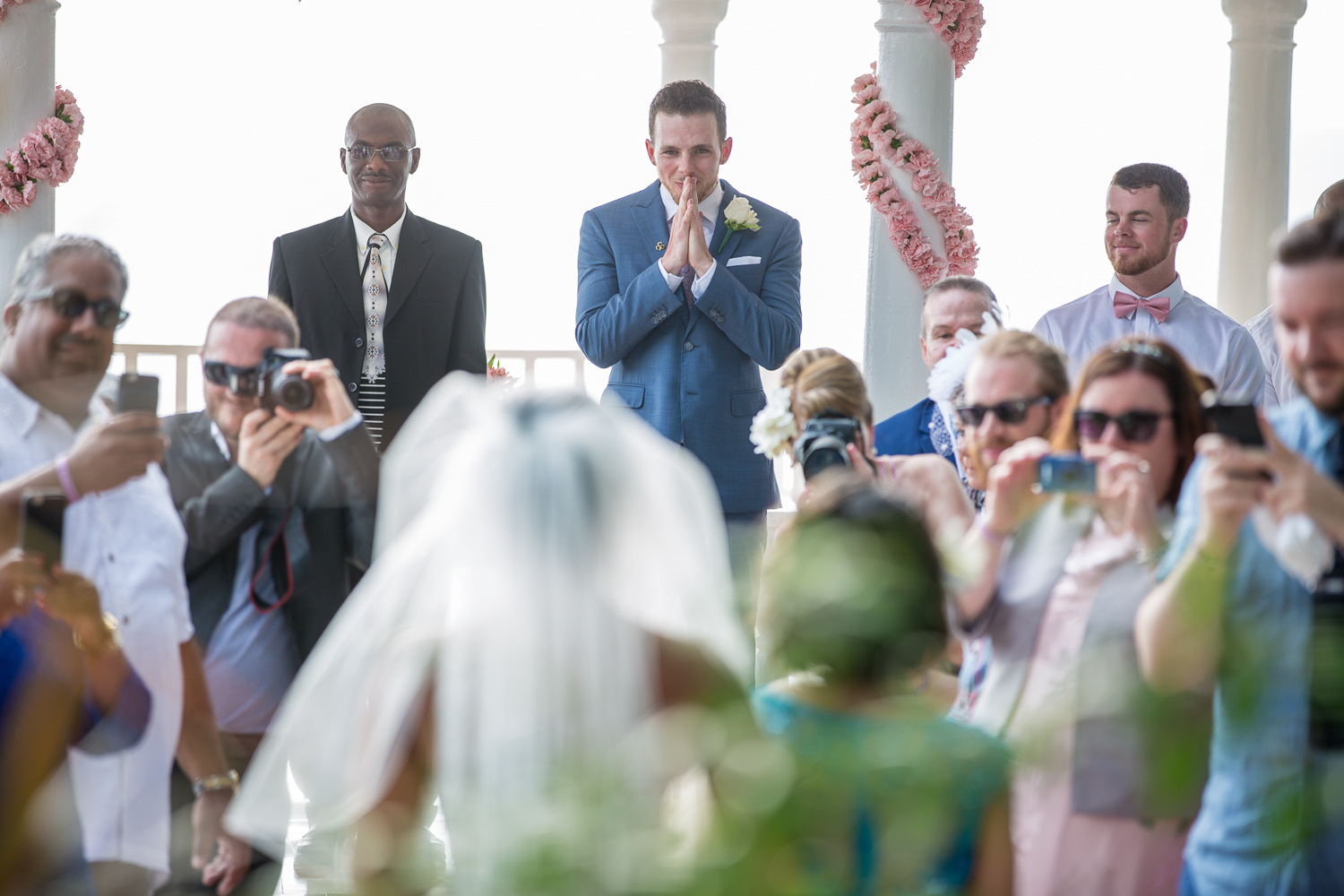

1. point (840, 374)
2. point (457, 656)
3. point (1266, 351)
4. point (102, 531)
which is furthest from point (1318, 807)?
point (1266, 351)

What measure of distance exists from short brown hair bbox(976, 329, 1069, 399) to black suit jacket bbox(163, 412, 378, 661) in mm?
1331

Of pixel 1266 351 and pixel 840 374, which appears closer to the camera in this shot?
pixel 840 374

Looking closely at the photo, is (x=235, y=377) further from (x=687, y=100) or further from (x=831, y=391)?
(x=687, y=100)

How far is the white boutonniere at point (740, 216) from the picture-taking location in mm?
4020

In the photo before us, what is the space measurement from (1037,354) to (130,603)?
181cm

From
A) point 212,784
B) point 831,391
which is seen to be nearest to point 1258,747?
point 831,391

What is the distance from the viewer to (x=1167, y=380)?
218cm

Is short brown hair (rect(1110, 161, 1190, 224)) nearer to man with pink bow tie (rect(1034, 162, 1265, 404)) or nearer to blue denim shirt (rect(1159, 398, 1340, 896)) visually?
man with pink bow tie (rect(1034, 162, 1265, 404))

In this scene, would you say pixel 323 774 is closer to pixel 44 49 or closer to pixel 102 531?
pixel 102 531

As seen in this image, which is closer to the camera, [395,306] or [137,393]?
[137,393]

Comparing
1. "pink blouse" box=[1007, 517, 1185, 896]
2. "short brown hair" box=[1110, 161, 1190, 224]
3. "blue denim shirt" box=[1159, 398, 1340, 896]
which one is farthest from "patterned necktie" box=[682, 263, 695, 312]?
"blue denim shirt" box=[1159, 398, 1340, 896]

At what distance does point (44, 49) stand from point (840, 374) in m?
4.45

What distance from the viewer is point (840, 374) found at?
122 inches

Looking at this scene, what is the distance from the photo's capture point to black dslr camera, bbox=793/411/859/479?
2.80 m
